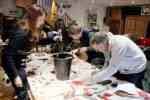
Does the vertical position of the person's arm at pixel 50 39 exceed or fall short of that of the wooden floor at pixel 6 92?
it exceeds it

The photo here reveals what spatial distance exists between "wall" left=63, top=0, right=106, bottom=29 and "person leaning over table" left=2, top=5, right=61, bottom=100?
69 cm

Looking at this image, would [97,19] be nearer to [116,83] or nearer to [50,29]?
[50,29]

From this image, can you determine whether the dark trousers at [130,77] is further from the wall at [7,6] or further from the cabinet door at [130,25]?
the cabinet door at [130,25]

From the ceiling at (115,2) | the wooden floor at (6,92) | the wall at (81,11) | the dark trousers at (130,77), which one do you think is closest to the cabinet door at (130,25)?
the ceiling at (115,2)

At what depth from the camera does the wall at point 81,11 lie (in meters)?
3.94

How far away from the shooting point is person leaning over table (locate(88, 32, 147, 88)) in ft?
5.69

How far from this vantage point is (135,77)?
2.01 m

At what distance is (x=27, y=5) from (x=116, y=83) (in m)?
2.42

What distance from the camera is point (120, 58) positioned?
178 centimetres

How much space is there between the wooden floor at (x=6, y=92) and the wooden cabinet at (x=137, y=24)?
2590mm

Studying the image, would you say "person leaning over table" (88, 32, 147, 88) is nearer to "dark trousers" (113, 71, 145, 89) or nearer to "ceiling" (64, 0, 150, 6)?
"dark trousers" (113, 71, 145, 89)

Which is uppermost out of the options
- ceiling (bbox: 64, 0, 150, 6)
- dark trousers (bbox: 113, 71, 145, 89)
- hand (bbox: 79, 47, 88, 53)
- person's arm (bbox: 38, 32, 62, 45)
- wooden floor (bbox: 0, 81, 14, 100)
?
ceiling (bbox: 64, 0, 150, 6)

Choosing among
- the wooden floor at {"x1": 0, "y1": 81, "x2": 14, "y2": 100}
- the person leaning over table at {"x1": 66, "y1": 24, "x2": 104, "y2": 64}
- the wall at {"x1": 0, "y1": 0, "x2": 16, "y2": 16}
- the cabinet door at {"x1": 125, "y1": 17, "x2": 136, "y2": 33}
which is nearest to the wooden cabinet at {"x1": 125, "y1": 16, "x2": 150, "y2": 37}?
the cabinet door at {"x1": 125, "y1": 17, "x2": 136, "y2": 33}

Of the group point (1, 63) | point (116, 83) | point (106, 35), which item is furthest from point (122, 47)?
point (1, 63)
